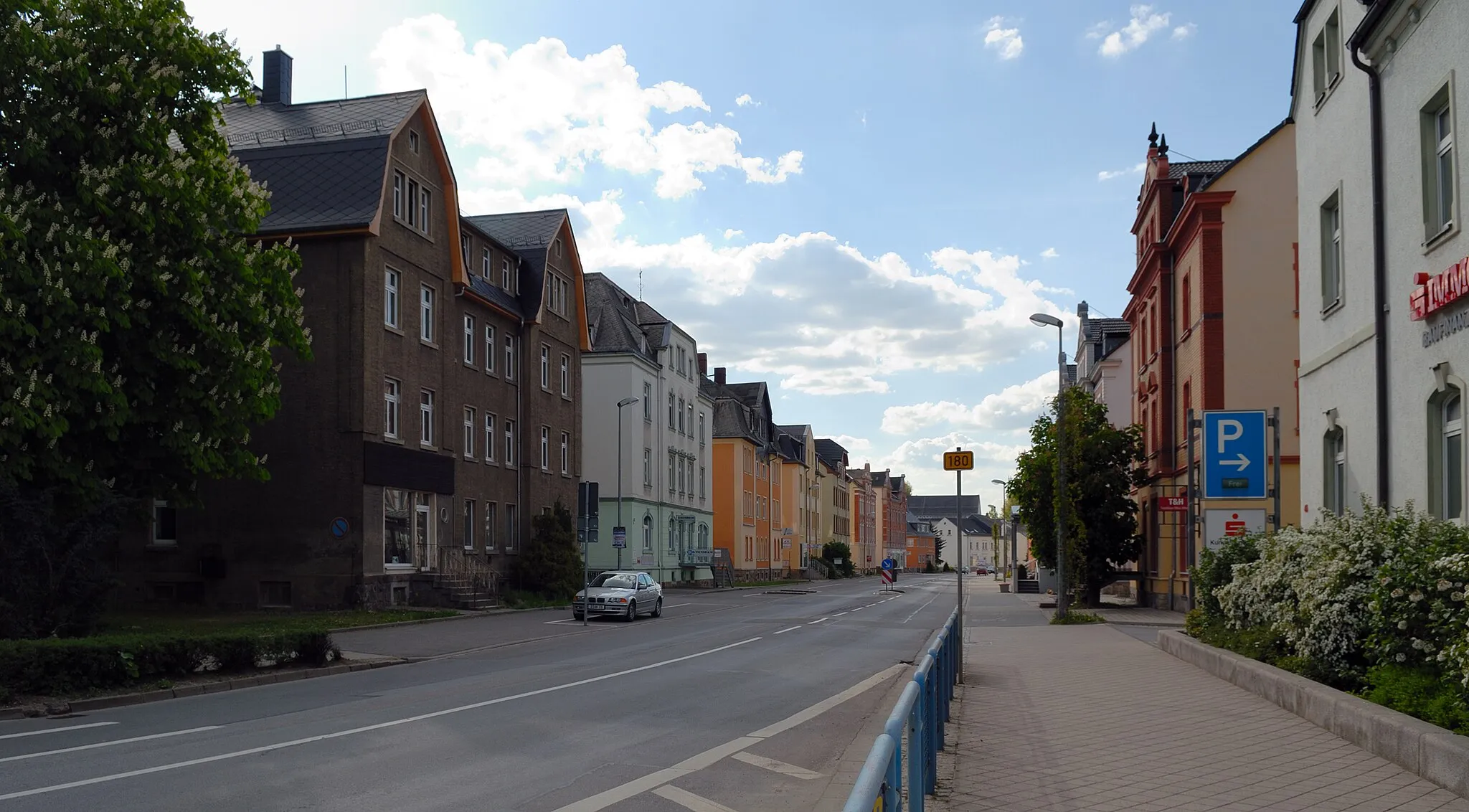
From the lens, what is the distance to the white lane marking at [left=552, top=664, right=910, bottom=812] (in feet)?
28.7

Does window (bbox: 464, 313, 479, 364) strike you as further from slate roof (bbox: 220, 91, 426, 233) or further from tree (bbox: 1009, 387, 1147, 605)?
tree (bbox: 1009, 387, 1147, 605)

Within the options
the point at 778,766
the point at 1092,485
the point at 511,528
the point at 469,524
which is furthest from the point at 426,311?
the point at 778,766

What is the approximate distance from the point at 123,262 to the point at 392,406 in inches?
560

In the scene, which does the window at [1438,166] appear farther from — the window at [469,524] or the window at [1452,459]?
the window at [469,524]

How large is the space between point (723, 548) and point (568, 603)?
39268 mm

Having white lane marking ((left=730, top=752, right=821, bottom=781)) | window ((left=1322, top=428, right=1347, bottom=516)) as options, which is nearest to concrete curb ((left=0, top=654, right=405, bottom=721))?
white lane marking ((left=730, top=752, right=821, bottom=781))

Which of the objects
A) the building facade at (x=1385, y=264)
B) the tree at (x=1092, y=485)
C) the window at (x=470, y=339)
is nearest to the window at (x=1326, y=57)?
the building facade at (x=1385, y=264)

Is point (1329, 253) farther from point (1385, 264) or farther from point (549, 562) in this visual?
point (549, 562)

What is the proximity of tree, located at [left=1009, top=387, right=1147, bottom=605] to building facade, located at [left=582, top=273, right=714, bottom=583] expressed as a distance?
21.6 m

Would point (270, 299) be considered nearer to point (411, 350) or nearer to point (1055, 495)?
point (411, 350)

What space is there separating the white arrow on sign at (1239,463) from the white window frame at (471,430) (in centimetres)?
2568

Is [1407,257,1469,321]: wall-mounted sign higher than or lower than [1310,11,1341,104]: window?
lower

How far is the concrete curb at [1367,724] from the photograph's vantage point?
8258mm

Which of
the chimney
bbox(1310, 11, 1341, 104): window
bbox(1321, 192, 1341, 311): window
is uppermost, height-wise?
the chimney
